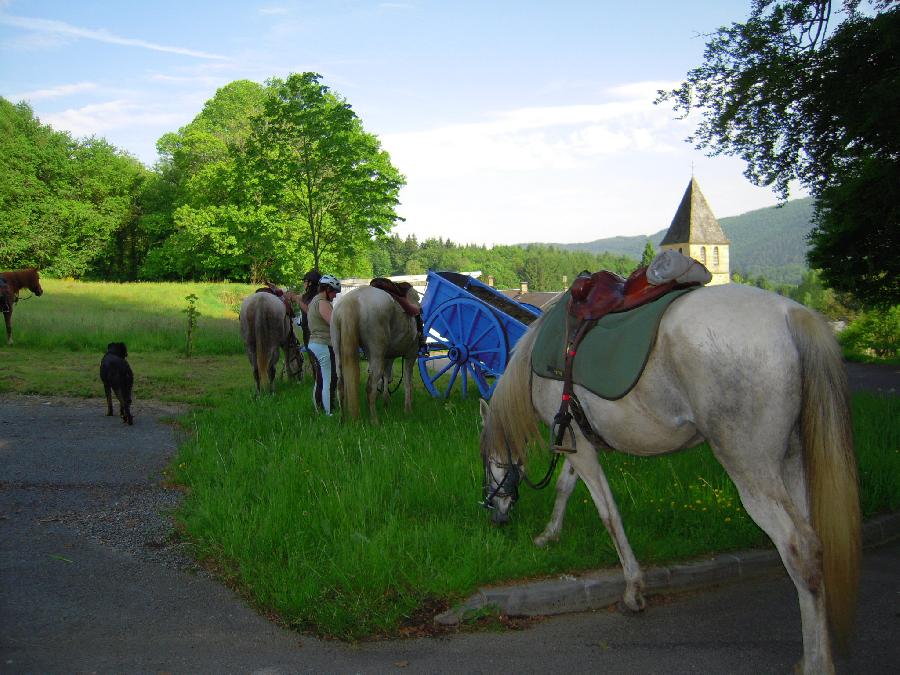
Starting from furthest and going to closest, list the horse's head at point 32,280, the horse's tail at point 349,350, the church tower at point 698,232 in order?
the church tower at point 698,232
the horse's head at point 32,280
the horse's tail at point 349,350

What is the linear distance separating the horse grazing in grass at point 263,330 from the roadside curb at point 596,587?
7251 millimetres

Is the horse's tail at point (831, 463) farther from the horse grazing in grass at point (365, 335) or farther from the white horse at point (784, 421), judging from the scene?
the horse grazing in grass at point (365, 335)

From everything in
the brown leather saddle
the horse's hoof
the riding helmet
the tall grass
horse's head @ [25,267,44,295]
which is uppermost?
horse's head @ [25,267,44,295]

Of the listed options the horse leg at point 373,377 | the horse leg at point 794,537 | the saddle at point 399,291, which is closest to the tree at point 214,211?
the saddle at point 399,291

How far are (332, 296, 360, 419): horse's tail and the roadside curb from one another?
4201mm

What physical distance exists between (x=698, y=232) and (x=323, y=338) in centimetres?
7531

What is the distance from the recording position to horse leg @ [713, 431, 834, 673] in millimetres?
3111

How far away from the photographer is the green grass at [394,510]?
13.1ft

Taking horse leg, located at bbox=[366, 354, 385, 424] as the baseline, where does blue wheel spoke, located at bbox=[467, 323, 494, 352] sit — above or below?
above

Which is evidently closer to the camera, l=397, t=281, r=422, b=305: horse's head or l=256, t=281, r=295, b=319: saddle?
l=397, t=281, r=422, b=305: horse's head

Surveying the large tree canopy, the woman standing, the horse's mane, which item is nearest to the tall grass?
the horse's mane

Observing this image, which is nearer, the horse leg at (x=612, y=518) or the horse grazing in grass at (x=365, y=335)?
the horse leg at (x=612, y=518)

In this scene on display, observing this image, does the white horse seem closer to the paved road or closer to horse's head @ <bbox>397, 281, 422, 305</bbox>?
the paved road

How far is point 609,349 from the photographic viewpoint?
382 cm
